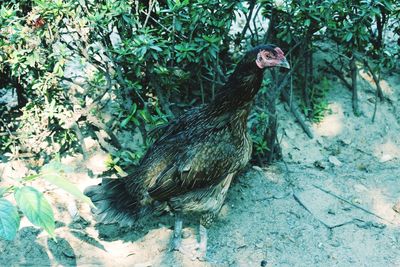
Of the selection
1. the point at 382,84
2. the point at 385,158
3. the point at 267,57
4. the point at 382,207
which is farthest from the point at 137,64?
the point at 382,84

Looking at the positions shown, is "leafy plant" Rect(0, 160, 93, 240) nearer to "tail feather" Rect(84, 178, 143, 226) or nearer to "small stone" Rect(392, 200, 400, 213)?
"tail feather" Rect(84, 178, 143, 226)

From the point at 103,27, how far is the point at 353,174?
9.07ft

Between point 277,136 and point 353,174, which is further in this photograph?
point 277,136

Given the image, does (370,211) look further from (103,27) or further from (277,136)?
(103,27)

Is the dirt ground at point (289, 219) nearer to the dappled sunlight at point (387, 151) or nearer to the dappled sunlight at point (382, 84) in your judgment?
the dappled sunlight at point (387, 151)

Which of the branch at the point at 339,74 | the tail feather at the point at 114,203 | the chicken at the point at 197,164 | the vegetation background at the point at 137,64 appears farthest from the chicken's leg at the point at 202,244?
the branch at the point at 339,74

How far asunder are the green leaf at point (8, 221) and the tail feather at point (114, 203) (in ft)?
7.51

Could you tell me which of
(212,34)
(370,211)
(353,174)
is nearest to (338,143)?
(353,174)

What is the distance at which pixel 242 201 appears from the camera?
4.36m

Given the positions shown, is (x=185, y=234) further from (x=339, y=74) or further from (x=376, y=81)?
(x=376, y=81)

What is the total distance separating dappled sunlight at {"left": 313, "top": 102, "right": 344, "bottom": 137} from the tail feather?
2.32m

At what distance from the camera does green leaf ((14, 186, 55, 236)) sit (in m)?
1.43

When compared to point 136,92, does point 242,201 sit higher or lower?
lower

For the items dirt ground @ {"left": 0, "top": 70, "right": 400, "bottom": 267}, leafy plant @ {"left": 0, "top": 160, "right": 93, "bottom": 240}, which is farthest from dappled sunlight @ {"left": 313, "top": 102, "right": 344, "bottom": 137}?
leafy plant @ {"left": 0, "top": 160, "right": 93, "bottom": 240}
